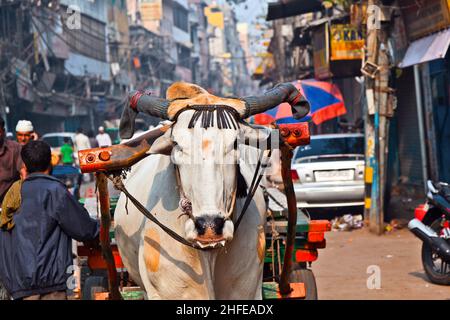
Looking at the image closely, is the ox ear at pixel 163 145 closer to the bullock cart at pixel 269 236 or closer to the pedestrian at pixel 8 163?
the bullock cart at pixel 269 236

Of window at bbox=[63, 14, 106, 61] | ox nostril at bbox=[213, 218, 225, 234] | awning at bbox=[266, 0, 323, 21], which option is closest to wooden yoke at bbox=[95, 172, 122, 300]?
ox nostril at bbox=[213, 218, 225, 234]

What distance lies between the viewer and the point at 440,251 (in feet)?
28.2

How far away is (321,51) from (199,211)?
695 inches

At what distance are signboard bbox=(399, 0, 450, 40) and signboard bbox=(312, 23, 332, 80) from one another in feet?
9.27

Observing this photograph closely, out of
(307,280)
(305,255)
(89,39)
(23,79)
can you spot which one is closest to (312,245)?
(305,255)

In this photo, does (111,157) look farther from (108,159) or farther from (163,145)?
(163,145)

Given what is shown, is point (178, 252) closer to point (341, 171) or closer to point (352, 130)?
point (341, 171)

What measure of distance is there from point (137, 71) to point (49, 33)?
2152 cm

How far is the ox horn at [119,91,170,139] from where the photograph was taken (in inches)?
181

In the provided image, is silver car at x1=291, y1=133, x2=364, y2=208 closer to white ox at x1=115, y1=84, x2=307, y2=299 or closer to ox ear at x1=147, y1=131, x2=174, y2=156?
white ox at x1=115, y1=84, x2=307, y2=299

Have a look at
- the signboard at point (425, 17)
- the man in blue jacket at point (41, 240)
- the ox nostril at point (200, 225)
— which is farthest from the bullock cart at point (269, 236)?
the signboard at point (425, 17)

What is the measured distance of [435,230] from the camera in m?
9.16
